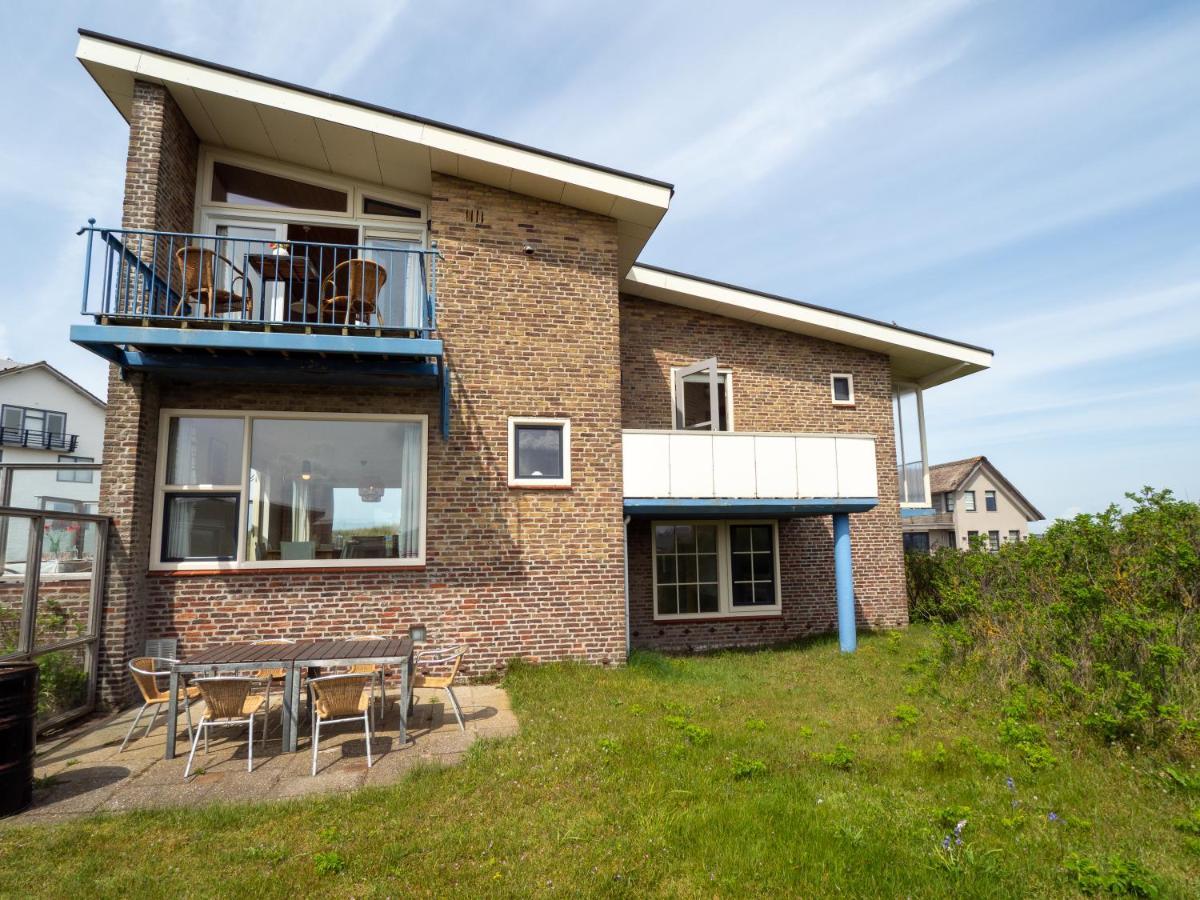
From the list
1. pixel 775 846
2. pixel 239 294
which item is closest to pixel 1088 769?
pixel 775 846

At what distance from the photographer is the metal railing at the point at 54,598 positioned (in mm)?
6184

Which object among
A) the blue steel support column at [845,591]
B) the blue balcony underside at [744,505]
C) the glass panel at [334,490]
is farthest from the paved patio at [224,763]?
the blue steel support column at [845,591]

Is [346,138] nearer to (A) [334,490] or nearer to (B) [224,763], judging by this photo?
(A) [334,490]

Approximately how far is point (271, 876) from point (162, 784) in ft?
6.63

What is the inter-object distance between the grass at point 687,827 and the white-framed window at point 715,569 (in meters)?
5.13

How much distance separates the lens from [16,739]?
15.4ft

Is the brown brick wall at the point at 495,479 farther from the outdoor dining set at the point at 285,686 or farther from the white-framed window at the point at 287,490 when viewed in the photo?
the outdoor dining set at the point at 285,686

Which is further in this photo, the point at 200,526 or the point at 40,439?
the point at 40,439

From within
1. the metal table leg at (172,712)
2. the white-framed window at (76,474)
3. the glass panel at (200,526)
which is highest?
the white-framed window at (76,474)

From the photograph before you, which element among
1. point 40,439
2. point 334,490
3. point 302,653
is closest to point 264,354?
point 334,490

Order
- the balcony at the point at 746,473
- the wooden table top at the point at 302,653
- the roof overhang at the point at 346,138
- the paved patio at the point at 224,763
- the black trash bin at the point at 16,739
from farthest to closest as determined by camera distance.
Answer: the balcony at the point at 746,473 < the roof overhang at the point at 346,138 < the wooden table top at the point at 302,653 < the paved patio at the point at 224,763 < the black trash bin at the point at 16,739

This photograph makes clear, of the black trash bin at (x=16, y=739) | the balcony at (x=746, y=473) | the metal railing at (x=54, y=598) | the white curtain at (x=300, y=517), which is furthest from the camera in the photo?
the balcony at (x=746, y=473)

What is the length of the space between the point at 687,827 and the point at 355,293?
6.47 m

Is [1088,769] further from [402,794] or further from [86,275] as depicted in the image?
[86,275]
